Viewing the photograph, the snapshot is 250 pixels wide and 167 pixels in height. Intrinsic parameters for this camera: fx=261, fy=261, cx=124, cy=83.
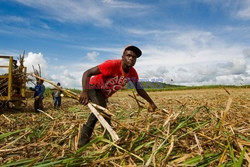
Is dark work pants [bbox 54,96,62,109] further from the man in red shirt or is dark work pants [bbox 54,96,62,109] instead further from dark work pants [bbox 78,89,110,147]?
dark work pants [bbox 78,89,110,147]

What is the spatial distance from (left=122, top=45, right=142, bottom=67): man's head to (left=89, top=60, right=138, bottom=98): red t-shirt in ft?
0.49

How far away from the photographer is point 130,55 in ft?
12.2

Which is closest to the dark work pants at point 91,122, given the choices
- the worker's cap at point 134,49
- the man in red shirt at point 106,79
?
the man in red shirt at point 106,79

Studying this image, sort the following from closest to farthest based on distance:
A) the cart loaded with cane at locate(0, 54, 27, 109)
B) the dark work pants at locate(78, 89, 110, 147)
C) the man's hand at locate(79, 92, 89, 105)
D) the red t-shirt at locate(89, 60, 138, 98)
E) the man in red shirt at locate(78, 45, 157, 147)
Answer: the man's hand at locate(79, 92, 89, 105), the dark work pants at locate(78, 89, 110, 147), the man in red shirt at locate(78, 45, 157, 147), the red t-shirt at locate(89, 60, 138, 98), the cart loaded with cane at locate(0, 54, 27, 109)

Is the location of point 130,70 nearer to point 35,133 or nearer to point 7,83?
point 35,133

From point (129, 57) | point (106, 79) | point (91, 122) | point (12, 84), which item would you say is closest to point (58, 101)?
point (12, 84)

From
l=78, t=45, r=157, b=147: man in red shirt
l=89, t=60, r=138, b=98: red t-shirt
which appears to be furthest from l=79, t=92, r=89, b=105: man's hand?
l=89, t=60, r=138, b=98: red t-shirt

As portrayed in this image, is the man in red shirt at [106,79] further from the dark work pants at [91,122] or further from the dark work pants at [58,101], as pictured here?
the dark work pants at [58,101]

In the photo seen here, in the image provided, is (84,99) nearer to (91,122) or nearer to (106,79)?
(91,122)

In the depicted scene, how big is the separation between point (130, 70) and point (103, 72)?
19.0 inches

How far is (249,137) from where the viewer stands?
10.5 feet

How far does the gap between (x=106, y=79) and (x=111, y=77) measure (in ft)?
0.30

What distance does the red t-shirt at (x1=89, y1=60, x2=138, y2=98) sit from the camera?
12.4 ft

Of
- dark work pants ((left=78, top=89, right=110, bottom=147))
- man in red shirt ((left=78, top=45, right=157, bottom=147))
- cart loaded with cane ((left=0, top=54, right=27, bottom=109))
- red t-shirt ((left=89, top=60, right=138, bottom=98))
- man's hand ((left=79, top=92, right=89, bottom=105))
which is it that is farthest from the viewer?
cart loaded with cane ((left=0, top=54, right=27, bottom=109))
